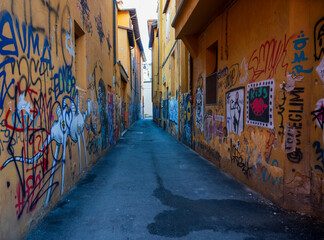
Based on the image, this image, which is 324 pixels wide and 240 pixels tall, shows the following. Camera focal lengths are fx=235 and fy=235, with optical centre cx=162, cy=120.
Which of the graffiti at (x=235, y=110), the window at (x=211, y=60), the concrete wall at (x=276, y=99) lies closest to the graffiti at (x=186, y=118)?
the window at (x=211, y=60)

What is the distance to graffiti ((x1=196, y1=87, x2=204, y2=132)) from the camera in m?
8.46

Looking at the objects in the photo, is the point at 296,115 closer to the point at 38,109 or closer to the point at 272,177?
the point at 272,177

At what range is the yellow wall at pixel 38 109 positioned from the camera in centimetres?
258

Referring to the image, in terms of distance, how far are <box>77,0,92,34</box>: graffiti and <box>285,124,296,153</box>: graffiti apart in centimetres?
513

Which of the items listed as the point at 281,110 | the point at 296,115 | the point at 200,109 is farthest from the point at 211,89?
the point at 296,115

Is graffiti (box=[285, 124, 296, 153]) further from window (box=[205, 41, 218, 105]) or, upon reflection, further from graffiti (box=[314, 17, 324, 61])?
window (box=[205, 41, 218, 105])

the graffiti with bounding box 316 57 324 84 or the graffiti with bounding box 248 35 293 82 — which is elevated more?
the graffiti with bounding box 248 35 293 82

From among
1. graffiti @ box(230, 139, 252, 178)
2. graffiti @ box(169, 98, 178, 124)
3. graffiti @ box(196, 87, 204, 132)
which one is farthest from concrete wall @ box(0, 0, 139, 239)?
graffiti @ box(169, 98, 178, 124)

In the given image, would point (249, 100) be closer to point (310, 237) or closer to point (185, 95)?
point (310, 237)

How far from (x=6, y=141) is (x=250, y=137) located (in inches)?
166

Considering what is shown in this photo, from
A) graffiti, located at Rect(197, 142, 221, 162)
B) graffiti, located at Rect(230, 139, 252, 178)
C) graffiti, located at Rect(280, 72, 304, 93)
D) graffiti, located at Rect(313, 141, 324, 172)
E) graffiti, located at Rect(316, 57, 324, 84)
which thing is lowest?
graffiti, located at Rect(197, 142, 221, 162)

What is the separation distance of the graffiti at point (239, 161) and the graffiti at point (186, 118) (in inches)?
184

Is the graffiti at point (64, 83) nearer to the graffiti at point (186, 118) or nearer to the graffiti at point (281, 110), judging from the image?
the graffiti at point (281, 110)

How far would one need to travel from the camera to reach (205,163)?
7.27m
